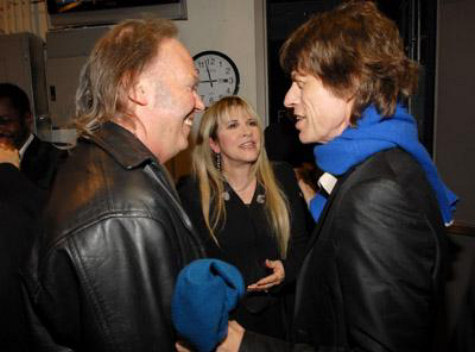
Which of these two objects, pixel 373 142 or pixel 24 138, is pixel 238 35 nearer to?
pixel 24 138

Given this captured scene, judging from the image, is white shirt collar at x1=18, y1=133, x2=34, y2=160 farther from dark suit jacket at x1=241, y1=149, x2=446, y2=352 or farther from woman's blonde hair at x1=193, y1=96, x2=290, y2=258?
dark suit jacket at x1=241, y1=149, x2=446, y2=352

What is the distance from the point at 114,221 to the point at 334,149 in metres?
0.59

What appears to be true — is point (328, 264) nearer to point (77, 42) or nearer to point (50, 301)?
point (50, 301)

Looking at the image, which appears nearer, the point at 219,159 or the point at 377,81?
the point at 377,81

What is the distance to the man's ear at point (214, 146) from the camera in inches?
83.0

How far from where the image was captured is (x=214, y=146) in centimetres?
211

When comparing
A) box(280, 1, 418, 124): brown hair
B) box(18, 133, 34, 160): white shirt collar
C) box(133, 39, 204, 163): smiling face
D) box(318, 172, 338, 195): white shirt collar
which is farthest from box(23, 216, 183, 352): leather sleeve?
box(18, 133, 34, 160): white shirt collar

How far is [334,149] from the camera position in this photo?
3.34ft

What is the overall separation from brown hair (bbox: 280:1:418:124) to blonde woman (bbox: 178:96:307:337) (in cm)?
97

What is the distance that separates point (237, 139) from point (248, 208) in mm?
384

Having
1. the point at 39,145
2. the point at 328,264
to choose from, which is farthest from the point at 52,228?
the point at 39,145

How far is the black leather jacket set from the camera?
79 cm

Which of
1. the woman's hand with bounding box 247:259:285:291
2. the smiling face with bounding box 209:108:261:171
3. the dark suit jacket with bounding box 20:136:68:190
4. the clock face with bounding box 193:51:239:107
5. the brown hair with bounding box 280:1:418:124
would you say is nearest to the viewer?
the brown hair with bounding box 280:1:418:124

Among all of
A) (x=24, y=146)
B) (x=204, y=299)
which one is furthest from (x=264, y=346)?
(x=24, y=146)
